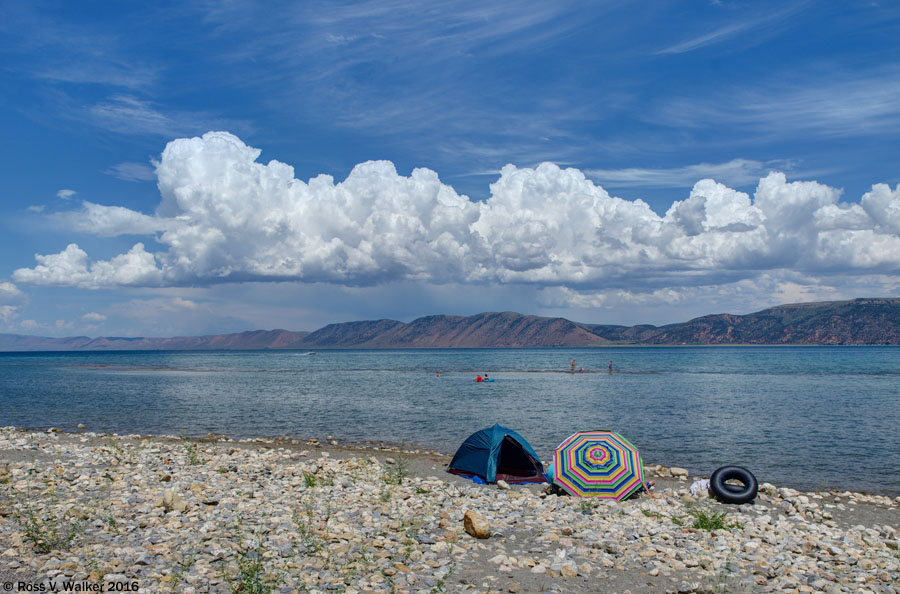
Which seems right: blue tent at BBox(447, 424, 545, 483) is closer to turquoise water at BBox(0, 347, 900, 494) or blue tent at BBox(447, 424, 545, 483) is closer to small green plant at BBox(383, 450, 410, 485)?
small green plant at BBox(383, 450, 410, 485)

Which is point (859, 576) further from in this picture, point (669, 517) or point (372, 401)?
point (372, 401)

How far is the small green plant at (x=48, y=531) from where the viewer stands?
1021 centimetres

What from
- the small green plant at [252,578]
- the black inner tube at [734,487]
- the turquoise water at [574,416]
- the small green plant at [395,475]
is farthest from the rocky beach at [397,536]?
the turquoise water at [574,416]

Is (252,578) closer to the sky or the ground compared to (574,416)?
closer to the sky

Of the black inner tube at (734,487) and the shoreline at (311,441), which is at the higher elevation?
the black inner tube at (734,487)

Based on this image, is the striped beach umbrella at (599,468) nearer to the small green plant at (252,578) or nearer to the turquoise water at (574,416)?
the turquoise water at (574,416)

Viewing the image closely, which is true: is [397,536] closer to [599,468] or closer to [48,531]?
[48,531]

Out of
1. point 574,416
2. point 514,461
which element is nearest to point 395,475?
point 514,461

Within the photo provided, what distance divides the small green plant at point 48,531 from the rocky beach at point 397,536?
0.12 ft

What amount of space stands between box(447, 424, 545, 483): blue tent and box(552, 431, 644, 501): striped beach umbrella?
2440 mm

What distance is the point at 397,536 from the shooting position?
11906 mm

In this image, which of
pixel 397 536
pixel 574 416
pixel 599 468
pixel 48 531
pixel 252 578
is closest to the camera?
pixel 252 578

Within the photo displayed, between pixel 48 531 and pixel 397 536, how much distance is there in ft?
21.0

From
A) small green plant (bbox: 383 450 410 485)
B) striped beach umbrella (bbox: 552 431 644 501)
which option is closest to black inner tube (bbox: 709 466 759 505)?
striped beach umbrella (bbox: 552 431 644 501)
